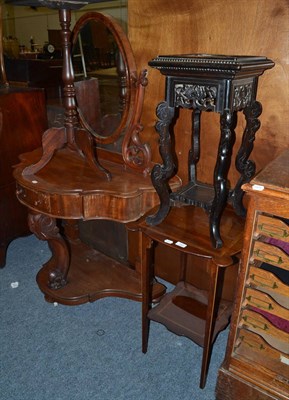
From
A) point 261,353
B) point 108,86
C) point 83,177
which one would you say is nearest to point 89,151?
point 83,177

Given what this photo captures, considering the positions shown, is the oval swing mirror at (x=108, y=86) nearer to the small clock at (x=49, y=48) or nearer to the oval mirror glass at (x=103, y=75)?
the oval mirror glass at (x=103, y=75)

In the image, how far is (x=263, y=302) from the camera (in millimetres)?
1213

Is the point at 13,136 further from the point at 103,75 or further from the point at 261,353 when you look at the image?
the point at 261,353

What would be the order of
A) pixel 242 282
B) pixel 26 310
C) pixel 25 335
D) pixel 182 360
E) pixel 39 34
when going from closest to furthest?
pixel 242 282
pixel 182 360
pixel 25 335
pixel 26 310
pixel 39 34

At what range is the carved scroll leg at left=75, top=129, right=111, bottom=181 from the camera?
1699mm

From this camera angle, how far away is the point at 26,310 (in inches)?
79.7

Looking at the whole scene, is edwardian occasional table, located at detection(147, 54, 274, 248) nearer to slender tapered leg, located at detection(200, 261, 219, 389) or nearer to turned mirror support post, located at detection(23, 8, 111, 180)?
slender tapered leg, located at detection(200, 261, 219, 389)

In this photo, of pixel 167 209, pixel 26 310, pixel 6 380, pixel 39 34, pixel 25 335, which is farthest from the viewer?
pixel 39 34

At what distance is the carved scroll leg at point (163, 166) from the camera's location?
1292mm

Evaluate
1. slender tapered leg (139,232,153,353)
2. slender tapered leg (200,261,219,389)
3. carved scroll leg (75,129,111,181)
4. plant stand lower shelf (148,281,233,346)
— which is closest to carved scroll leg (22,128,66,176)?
carved scroll leg (75,129,111,181)

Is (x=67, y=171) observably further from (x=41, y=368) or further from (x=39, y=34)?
(x=39, y=34)

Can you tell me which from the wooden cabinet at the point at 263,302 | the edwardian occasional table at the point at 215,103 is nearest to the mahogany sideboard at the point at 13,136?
the edwardian occasional table at the point at 215,103

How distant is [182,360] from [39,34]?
293cm

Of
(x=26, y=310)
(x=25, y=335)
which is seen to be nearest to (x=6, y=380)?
(x=25, y=335)
